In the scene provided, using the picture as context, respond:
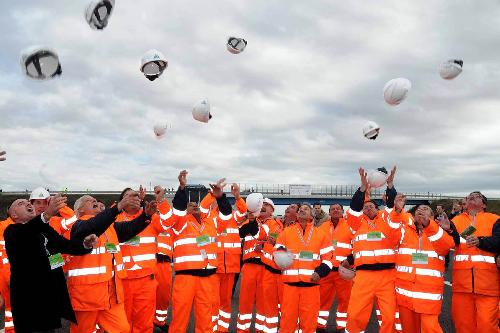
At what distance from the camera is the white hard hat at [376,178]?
646 centimetres

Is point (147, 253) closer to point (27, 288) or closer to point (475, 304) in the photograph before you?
point (27, 288)

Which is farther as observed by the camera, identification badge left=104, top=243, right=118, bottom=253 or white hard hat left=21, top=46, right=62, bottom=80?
white hard hat left=21, top=46, right=62, bottom=80

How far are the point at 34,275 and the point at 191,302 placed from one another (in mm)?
2152

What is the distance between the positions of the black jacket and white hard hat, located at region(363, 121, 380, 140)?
16.9 feet

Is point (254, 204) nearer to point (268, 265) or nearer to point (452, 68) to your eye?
point (268, 265)

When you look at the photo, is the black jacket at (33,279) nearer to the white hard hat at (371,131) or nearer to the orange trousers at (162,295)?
the orange trousers at (162,295)

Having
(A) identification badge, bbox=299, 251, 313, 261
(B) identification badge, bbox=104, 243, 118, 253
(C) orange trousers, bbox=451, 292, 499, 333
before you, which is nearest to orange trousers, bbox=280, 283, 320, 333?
(A) identification badge, bbox=299, 251, 313, 261

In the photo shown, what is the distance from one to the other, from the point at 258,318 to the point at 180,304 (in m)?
1.75

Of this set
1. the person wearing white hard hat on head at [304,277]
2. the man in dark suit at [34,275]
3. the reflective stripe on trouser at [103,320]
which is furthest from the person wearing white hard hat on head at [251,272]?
the man in dark suit at [34,275]

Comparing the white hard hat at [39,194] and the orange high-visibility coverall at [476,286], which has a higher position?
the white hard hat at [39,194]

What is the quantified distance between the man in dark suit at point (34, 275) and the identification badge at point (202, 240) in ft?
6.63

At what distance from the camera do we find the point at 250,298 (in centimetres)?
742

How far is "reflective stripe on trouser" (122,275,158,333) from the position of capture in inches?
241

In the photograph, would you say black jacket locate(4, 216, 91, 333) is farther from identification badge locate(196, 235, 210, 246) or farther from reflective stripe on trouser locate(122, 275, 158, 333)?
identification badge locate(196, 235, 210, 246)
